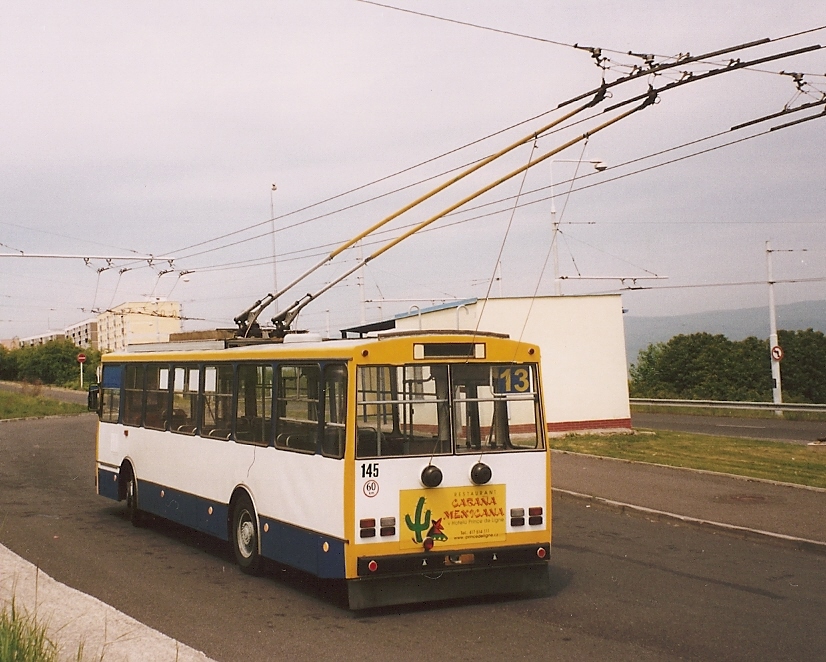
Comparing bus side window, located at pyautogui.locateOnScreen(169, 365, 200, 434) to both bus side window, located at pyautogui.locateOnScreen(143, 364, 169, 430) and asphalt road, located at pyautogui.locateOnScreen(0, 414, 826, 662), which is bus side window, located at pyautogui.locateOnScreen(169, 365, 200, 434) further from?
asphalt road, located at pyautogui.locateOnScreen(0, 414, 826, 662)

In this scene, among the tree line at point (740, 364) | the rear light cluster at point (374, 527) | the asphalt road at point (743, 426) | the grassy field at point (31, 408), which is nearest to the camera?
the rear light cluster at point (374, 527)

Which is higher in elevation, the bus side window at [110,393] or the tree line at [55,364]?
the tree line at [55,364]

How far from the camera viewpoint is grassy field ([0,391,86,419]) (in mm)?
51231

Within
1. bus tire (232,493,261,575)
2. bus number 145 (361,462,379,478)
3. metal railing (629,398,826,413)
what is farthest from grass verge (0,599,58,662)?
metal railing (629,398,826,413)

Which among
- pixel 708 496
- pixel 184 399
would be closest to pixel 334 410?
pixel 184 399

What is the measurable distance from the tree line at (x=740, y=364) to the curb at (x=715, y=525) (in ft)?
191

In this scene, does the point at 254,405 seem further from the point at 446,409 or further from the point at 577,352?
the point at 577,352

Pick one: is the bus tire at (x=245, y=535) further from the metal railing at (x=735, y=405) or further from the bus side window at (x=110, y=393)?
the metal railing at (x=735, y=405)

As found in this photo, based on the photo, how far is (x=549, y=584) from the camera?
33.4 ft

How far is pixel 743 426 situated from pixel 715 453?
39.3ft

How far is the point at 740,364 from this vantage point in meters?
75.9

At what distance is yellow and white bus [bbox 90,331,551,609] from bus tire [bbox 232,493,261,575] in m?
0.04

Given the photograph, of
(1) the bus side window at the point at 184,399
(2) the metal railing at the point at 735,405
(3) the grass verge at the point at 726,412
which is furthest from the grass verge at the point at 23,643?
(2) the metal railing at the point at 735,405

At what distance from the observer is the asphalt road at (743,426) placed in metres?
30.5
